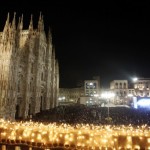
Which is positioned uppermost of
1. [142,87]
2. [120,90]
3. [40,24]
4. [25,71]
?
[40,24]

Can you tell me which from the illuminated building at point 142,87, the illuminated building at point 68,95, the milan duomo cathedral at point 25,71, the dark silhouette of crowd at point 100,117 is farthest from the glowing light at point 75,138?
the illuminated building at point 68,95

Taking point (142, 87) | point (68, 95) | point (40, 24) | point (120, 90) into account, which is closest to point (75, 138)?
point (40, 24)

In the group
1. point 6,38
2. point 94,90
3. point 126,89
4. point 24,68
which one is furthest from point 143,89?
point 6,38

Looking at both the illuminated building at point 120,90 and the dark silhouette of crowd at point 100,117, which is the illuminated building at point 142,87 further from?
the dark silhouette of crowd at point 100,117

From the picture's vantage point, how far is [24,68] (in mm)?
50844

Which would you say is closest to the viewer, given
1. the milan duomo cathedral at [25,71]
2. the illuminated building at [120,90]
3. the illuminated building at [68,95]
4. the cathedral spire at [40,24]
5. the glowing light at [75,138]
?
the glowing light at [75,138]

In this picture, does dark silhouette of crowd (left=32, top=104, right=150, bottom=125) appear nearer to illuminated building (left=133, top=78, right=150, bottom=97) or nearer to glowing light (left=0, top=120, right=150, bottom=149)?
glowing light (left=0, top=120, right=150, bottom=149)

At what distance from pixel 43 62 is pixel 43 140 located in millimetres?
52581

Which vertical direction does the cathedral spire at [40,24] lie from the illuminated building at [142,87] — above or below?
above

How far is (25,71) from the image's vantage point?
50594 millimetres

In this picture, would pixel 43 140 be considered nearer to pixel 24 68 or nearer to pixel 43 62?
pixel 24 68

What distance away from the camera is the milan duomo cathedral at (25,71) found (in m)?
41.0

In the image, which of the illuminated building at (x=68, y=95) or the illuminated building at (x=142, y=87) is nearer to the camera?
the illuminated building at (x=142, y=87)

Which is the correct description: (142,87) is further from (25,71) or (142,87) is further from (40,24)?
(25,71)
